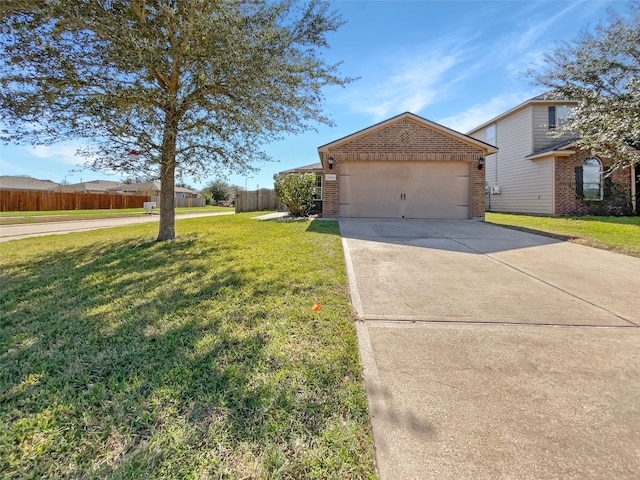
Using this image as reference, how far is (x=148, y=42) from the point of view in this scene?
5.23m

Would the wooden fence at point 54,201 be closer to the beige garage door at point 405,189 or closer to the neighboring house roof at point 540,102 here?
the beige garage door at point 405,189

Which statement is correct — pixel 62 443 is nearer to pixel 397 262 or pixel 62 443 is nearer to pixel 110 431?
pixel 110 431

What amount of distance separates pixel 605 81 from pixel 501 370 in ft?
48.0

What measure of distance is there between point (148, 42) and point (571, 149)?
16912 millimetres

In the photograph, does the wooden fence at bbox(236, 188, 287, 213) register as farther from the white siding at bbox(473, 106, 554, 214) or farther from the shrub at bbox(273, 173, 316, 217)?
the white siding at bbox(473, 106, 554, 214)

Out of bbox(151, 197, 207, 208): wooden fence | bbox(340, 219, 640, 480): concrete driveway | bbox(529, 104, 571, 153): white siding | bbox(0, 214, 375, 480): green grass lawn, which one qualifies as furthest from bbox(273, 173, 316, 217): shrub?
bbox(151, 197, 207, 208): wooden fence

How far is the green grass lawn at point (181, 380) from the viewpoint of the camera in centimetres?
155

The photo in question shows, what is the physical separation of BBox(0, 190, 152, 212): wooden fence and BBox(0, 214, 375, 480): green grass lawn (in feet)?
80.5

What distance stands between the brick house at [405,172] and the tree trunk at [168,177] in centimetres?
637

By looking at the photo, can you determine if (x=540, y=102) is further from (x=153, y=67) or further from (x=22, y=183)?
(x=22, y=183)

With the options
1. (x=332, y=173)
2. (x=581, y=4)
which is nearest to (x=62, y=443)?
(x=332, y=173)

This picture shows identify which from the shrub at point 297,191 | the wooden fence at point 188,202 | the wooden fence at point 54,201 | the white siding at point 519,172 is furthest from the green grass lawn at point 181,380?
the wooden fence at point 188,202

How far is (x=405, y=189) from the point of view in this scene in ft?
40.7

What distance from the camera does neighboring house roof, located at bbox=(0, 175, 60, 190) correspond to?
41250mm
